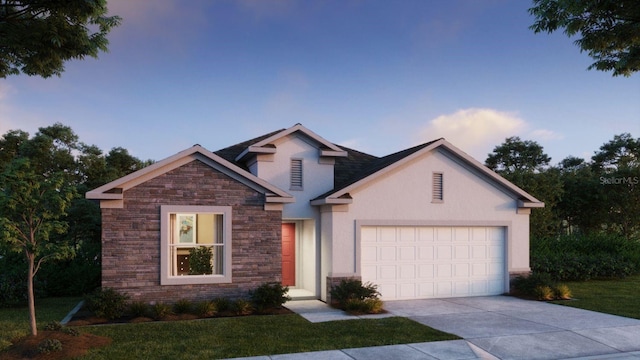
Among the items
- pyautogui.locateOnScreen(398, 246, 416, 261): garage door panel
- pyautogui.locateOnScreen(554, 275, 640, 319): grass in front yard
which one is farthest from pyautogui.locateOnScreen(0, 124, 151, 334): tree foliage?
pyautogui.locateOnScreen(554, 275, 640, 319): grass in front yard

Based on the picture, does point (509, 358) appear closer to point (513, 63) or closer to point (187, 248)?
point (187, 248)

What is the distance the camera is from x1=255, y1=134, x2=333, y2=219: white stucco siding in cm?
1538

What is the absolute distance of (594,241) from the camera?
74.0 feet

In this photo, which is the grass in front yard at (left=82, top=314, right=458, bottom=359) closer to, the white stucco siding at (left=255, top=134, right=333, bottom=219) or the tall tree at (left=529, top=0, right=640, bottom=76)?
the white stucco siding at (left=255, top=134, right=333, bottom=219)

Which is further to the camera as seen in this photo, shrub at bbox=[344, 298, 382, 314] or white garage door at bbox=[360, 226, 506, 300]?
white garage door at bbox=[360, 226, 506, 300]

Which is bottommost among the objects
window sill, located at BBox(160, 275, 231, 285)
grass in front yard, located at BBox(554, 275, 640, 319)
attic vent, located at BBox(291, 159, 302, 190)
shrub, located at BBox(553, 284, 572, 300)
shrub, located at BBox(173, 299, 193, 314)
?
grass in front yard, located at BBox(554, 275, 640, 319)

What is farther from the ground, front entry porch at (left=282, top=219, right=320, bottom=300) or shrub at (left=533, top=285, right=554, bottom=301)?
front entry porch at (left=282, top=219, right=320, bottom=300)

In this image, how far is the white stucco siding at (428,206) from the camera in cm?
1455

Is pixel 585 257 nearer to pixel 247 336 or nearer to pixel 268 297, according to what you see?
pixel 268 297

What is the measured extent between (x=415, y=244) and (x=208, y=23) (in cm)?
1055

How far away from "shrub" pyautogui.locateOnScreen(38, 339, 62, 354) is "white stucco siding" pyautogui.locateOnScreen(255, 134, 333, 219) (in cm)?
770

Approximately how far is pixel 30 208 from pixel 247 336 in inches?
189

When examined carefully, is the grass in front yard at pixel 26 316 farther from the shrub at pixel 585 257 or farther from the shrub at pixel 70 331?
the shrub at pixel 585 257

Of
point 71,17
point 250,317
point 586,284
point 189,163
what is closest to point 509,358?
point 250,317
